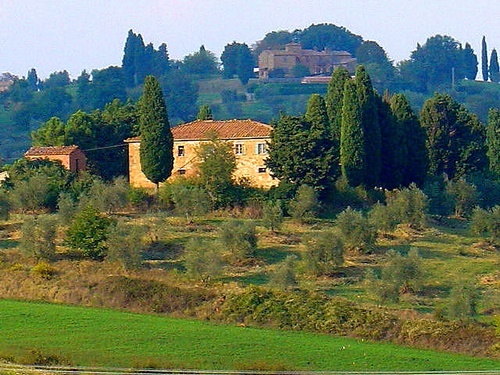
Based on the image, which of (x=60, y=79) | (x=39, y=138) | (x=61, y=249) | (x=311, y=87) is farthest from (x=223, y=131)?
(x=60, y=79)

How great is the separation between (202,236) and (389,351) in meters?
15.9

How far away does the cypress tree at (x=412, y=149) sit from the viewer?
50.7 metres

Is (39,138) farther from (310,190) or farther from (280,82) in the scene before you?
(280,82)

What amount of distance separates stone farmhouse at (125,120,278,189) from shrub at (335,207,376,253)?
10.4 meters

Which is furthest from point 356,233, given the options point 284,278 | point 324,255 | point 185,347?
point 185,347

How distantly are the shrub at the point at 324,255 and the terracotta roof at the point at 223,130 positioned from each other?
574 inches

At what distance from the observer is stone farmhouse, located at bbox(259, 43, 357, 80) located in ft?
490

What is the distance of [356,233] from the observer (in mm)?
38938

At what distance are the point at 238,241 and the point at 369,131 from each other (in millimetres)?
12897

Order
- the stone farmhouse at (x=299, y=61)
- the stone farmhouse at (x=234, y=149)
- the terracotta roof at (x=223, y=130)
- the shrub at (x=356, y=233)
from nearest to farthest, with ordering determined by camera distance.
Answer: the shrub at (x=356, y=233) → the stone farmhouse at (x=234, y=149) → the terracotta roof at (x=223, y=130) → the stone farmhouse at (x=299, y=61)

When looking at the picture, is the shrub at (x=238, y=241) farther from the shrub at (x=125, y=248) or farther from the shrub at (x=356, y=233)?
the shrub at (x=356, y=233)

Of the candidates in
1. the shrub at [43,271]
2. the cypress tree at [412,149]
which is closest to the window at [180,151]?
the cypress tree at [412,149]

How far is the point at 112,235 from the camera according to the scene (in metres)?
36.7

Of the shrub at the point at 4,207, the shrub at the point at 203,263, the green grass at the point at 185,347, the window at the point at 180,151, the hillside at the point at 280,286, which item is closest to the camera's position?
the green grass at the point at 185,347
